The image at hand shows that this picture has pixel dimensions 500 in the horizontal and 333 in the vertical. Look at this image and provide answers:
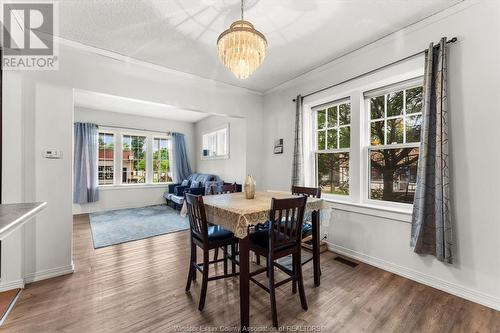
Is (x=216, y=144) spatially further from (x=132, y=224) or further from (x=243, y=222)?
(x=243, y=222)

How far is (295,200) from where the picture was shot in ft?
5.94

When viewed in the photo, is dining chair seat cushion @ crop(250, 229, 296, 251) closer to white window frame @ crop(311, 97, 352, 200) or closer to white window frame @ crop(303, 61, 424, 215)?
white window frame @ crop(303, 61, 424, 215)

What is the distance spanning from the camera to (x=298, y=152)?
3.56 metres

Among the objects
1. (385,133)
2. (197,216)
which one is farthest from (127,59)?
Answer: (385,133)

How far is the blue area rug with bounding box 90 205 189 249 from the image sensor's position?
378 cm

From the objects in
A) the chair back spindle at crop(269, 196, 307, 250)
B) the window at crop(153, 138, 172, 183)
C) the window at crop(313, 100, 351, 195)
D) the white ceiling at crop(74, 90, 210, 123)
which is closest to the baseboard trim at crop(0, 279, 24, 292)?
the chair back spindle at crop(269, 196, 307, 250)

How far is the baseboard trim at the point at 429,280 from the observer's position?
1974 millimetres

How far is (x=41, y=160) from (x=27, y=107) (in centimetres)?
57

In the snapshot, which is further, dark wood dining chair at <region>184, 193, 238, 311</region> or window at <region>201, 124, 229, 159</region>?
window at <region>201, 124, 229, 159</region>

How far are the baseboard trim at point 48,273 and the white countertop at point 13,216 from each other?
1.88 m

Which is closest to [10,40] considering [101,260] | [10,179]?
[10,179]

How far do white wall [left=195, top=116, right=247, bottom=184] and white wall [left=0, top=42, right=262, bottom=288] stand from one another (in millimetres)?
2386

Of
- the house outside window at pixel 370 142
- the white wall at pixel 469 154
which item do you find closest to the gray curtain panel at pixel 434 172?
the white wall at pixel 469 154

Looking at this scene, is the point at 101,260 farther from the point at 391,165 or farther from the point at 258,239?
the point at 391,165
